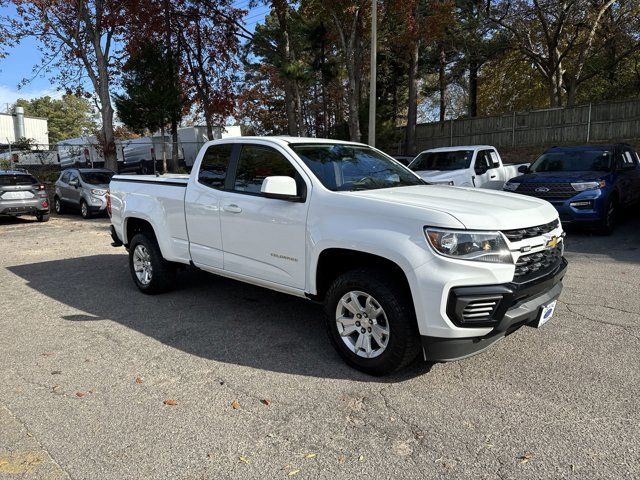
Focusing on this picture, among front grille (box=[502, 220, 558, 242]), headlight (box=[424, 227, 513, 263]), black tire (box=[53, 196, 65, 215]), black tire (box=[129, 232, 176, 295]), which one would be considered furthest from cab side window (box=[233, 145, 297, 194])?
black tire (box=[53, 196, 65, 215])

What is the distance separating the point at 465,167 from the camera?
1197cm

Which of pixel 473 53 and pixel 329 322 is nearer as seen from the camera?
pixel 329 322

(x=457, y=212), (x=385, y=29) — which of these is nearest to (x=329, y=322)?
(x=457, y=212)

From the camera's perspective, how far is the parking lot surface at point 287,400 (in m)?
2.83

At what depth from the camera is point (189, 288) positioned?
6.60m

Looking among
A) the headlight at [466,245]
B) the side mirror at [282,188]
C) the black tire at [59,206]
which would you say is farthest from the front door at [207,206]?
the black tire at [59,206]

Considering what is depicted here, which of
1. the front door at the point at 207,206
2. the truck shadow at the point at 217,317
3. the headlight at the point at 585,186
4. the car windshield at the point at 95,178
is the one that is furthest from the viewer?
the car windshield at the point at 95,178

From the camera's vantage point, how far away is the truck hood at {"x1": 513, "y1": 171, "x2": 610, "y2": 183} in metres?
A: 9.22

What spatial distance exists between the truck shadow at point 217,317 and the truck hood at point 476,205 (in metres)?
1.32

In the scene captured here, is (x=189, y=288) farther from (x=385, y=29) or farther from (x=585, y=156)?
(x=385, y=29)

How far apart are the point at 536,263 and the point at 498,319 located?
68 cm

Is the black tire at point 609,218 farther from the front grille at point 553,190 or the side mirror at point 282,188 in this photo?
the side mirror at point 282,188

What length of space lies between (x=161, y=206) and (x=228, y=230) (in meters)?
1.39

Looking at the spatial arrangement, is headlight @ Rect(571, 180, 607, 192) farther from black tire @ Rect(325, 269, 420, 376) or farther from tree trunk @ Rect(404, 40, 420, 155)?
tree trunk @ Rect(404, 40, 420, 155)
